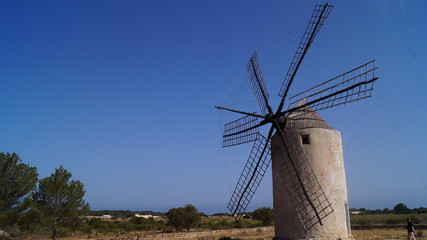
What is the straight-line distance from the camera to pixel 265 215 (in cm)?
3288

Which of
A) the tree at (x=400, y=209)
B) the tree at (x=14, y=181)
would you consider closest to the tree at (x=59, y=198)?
the tree at (x=14, y=181)

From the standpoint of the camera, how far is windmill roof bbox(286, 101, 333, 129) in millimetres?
10508


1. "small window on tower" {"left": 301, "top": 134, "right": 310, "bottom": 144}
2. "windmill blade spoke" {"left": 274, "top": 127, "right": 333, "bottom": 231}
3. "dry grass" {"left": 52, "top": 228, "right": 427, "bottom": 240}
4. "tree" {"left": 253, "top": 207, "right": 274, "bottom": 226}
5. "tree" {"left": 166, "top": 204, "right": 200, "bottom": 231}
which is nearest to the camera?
"windmill blade spoke" {"left": 274, "top": 127, "right": 333, "bottom": 231}

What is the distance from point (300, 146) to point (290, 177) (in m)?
1.00

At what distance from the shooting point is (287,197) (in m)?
10.2

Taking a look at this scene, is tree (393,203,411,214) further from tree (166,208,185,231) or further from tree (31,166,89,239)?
tree (31,166,89,239)

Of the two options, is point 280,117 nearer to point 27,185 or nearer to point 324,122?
point 324,122

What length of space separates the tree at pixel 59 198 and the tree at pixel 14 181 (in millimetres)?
1933

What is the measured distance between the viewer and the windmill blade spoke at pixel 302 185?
9562 mm

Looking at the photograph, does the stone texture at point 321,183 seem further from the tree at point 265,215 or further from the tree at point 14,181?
the tree at point 265,215

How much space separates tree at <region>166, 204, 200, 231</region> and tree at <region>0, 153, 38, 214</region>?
14338 millimetres

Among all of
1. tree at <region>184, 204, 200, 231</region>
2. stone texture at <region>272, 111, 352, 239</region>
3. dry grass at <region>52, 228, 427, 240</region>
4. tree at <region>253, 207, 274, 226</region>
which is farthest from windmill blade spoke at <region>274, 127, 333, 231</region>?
tree at <region>253, 207, 274, 226</region>

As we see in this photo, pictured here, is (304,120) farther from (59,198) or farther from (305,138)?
(59,198)

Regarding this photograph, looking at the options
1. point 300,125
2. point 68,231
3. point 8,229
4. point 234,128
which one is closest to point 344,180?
point 300,125
